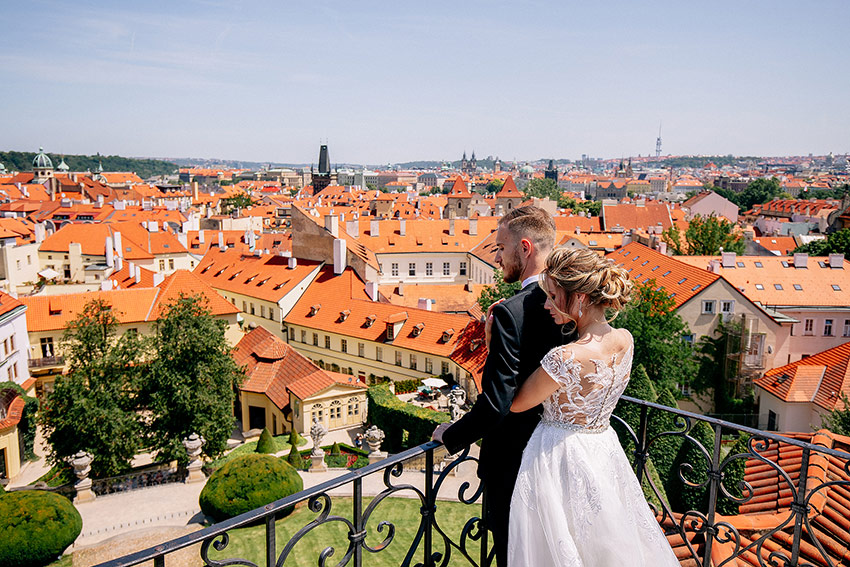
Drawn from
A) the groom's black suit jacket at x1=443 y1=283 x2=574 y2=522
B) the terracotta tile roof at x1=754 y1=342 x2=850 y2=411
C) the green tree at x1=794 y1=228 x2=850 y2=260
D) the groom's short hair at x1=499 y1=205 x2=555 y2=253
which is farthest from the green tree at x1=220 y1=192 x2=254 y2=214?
the groom's black suit jacket at x1=443 y1=283 x2=574 y2=522

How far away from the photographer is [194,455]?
22.1 metres

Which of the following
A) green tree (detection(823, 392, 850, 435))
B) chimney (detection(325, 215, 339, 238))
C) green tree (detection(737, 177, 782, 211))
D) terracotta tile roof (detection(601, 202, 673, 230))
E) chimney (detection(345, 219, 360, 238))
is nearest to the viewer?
green tree (detection(823, 392, 850, 435))

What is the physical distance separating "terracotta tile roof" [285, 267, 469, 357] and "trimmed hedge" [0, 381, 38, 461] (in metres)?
14.4

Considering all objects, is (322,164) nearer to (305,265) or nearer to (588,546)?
(305,265)

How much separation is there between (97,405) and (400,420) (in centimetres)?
1104

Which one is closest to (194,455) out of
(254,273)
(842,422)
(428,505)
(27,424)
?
(27,424)

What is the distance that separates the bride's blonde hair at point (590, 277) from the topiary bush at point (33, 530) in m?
17.0

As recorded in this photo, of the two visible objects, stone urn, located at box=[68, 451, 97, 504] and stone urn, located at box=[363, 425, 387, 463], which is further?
stone urn, located at box=[363, 425, 387, 463]

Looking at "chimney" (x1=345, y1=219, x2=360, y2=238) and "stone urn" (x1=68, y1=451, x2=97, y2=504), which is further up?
"chimney" (x1=345, y1=219, x2=360, y2=238)

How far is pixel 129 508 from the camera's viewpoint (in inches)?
784

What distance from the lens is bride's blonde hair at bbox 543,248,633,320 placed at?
346 cm

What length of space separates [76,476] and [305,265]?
23.4 m

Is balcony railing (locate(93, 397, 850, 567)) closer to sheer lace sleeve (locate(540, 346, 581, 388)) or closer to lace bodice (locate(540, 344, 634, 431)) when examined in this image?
lace bodice (locate(540, 344, 634, 431))

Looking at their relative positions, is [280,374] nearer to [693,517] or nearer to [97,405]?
[97,405]
